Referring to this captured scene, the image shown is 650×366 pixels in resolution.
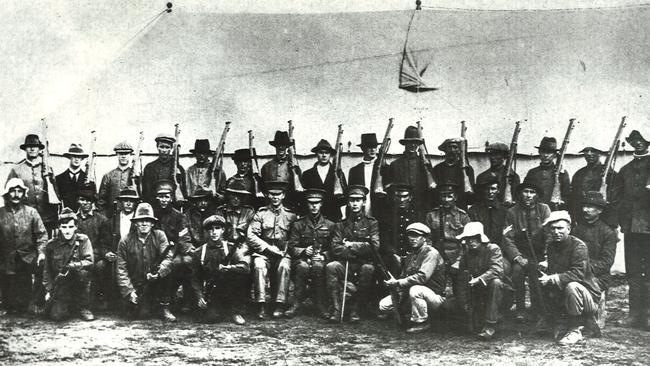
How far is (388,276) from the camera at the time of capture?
5199 millimetres

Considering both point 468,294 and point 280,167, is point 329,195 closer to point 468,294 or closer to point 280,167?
point 280,167

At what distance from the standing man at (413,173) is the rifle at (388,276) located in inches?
34.3

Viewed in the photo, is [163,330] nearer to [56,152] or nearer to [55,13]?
[56,152]

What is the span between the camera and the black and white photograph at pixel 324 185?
4742 millimetres

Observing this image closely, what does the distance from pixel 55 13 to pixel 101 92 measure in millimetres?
1134

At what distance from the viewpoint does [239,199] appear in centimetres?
593

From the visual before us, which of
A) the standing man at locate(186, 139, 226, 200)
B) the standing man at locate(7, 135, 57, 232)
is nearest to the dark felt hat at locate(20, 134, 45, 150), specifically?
the standing man at locate(7, 135, 57, 232)

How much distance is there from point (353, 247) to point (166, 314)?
5.61 feet

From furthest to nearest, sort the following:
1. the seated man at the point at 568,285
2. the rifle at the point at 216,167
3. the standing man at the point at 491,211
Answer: the rifle at the point at 216,167, the standing man at the point at 491,211, the seated man at the point at 568,285

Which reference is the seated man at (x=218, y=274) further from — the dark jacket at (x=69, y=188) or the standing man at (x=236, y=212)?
the dark jacket at (x=69, y=188)

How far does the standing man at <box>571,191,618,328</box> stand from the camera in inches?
196

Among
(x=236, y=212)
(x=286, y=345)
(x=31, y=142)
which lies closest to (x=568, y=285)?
(x=286, y=345)

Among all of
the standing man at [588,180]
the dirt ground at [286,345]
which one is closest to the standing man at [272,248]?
the dirt ground at [286,345]

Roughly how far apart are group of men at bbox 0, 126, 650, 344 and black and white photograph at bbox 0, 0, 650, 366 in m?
0.02
